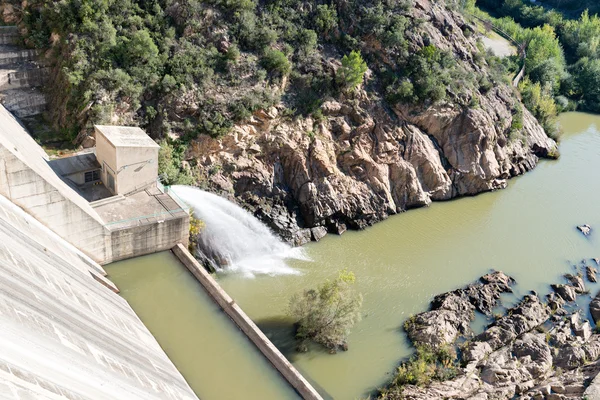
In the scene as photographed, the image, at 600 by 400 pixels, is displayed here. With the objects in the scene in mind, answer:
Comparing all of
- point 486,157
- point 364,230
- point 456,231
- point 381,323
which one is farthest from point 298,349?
point 486,157

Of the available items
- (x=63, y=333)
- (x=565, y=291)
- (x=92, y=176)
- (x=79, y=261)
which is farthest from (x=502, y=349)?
(x=92, y=176)

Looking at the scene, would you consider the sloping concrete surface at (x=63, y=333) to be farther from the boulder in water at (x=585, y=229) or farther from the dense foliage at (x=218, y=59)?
the boulder in water at (x=585, y=229)

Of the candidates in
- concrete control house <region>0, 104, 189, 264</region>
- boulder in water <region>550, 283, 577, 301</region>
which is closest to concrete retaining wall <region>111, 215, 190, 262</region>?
concrete control house <region>0, 104, 189, 264</region>

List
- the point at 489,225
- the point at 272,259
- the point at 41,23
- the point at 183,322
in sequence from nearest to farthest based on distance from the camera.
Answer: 1. the point at 183,322
2. the point at 272,259
3. the point at 41,23
4. the point at 489,225

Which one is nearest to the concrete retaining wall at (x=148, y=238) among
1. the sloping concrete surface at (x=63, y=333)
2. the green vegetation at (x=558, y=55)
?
the sloping concrete surface at (x=63, y=333)

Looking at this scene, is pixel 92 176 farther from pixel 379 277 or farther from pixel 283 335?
pixel 379 277

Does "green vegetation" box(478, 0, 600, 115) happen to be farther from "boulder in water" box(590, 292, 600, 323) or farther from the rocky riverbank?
the rocky riverbank

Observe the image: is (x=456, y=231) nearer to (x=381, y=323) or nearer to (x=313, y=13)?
(x=381, y=323)
